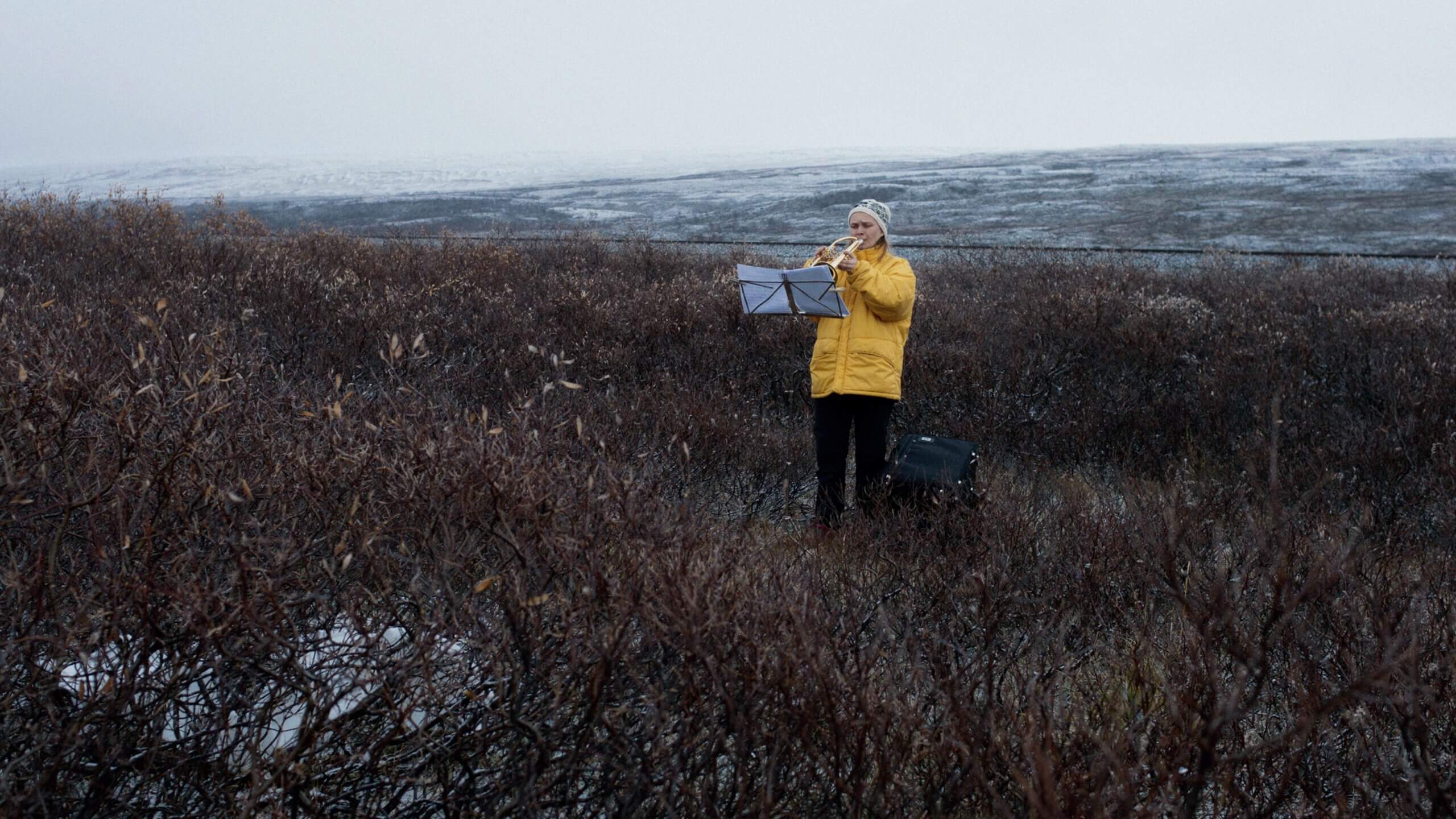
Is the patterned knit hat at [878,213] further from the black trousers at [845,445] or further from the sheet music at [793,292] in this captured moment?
the black trousers at [845,445]

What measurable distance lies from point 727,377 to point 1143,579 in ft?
12.2

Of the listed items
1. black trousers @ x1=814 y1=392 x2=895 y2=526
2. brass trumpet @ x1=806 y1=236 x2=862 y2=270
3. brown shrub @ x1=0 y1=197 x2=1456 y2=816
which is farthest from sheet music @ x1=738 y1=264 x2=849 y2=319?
brown shrub @ x1=0 y1=197 x2=1456 y2=816

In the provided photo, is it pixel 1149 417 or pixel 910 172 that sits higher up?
pixel 910 172

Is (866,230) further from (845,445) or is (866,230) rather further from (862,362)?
(845,445)

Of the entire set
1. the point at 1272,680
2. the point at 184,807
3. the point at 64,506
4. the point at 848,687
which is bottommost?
the point at 1272,680

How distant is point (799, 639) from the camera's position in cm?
207

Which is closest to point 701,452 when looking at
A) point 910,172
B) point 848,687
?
point 848,687

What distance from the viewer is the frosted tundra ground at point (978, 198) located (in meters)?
15.9

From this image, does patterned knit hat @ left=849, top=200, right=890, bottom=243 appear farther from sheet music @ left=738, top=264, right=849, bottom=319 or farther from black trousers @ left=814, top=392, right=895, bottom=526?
black trousers @ left=814, top=392, right=895, bottom=526

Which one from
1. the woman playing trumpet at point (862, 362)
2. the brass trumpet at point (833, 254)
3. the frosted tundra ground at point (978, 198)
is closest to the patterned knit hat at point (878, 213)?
the woman playing trumpet at point (862, 362)

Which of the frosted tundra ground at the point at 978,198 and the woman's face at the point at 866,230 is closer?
the woman's face at the point at 866,230

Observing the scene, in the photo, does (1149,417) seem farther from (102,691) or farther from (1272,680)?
(102,691)

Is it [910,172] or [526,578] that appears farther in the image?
[910,172]

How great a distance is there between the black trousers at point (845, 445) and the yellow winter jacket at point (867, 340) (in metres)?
0.10
